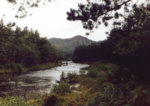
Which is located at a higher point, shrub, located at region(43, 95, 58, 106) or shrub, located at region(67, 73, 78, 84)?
shrub, located at region(43, 95, 58, 106)

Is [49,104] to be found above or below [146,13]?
below

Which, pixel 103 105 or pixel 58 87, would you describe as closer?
pixel 103 105

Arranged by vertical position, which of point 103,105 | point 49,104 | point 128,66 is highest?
point 128,66

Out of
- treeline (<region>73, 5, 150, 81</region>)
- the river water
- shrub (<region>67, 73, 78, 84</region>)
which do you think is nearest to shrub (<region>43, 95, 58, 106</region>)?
treeline (<region>73, 5, 150, 81</region>)

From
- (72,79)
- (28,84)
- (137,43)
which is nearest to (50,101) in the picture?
(137,43)

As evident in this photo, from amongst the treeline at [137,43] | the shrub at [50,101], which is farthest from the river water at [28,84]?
the treeline at [137,43]

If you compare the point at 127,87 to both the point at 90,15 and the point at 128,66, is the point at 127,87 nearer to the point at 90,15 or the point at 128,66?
the point at 128,66

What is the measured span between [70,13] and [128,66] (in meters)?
3.46

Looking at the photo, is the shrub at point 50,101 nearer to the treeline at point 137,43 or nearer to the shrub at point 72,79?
the treeline at point 137,43

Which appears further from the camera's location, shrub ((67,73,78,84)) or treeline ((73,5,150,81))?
shrub ((67,73,78,84))

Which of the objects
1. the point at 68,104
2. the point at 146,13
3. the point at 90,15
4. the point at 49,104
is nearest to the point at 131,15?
the point at 146,13

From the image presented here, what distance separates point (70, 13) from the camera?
7688mm

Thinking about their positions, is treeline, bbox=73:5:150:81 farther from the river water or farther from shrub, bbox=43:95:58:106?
the river water

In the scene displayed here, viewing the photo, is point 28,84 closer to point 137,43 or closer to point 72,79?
point 72,79
